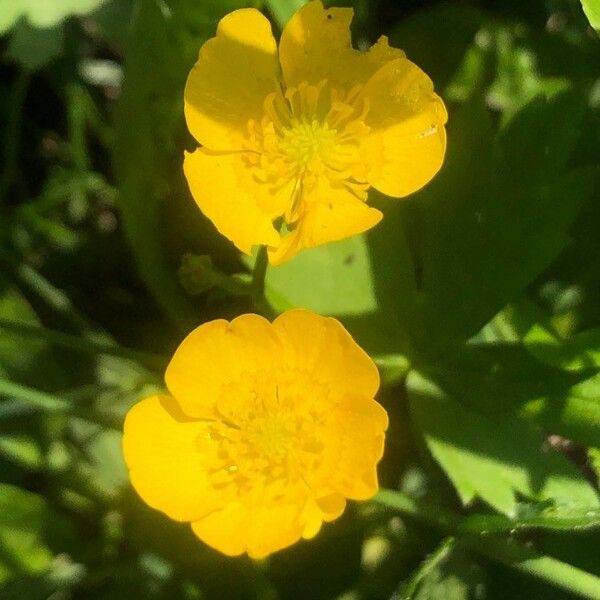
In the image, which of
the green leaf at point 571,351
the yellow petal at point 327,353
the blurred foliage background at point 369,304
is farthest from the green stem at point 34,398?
the green leaf at point 571,351

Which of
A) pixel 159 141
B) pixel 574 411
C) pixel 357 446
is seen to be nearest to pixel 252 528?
pixel 357 446

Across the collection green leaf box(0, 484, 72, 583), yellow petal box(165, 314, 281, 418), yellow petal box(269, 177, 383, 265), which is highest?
yellow petal box(269, 177, 383, 265)

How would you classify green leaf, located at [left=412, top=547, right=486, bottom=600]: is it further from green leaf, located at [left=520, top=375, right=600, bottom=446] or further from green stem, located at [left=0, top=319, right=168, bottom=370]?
green stem, located at [left=0, top=319, right=168, bottom=370]

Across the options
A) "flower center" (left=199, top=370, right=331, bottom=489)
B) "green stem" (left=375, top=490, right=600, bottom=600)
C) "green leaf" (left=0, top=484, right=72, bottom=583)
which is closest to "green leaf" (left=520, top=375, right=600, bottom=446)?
"green stem" (left=375, top=490, right=600, bottom=600)

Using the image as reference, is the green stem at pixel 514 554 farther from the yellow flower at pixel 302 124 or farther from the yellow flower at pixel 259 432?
the yellow flower at pixel 302 124

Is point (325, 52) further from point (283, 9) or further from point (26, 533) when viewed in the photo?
point (26, 533)

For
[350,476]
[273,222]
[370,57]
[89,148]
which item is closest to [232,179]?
[273,222]
